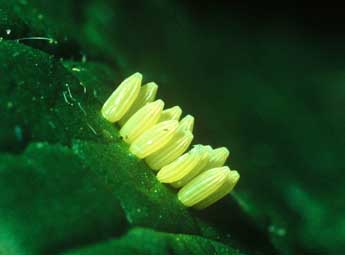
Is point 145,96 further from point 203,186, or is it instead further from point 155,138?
point 203,186

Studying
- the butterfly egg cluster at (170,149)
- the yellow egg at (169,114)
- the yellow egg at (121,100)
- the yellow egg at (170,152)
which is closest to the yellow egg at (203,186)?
the butterfly egg cluster at (170,149)

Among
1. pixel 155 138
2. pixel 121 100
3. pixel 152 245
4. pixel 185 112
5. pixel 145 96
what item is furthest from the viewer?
pixel 185 112

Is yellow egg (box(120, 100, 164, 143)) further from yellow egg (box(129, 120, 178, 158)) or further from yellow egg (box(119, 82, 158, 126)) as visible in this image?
yellow egg (box(119, 82, 158, 126))

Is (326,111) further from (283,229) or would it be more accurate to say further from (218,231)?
(218,231)

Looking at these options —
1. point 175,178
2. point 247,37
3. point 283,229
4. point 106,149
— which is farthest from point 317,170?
point 106,149

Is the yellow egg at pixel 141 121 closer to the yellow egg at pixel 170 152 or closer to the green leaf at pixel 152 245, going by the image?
the yellow egg at pixel 170 152

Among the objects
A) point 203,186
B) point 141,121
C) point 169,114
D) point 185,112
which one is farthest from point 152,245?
point 185,112
